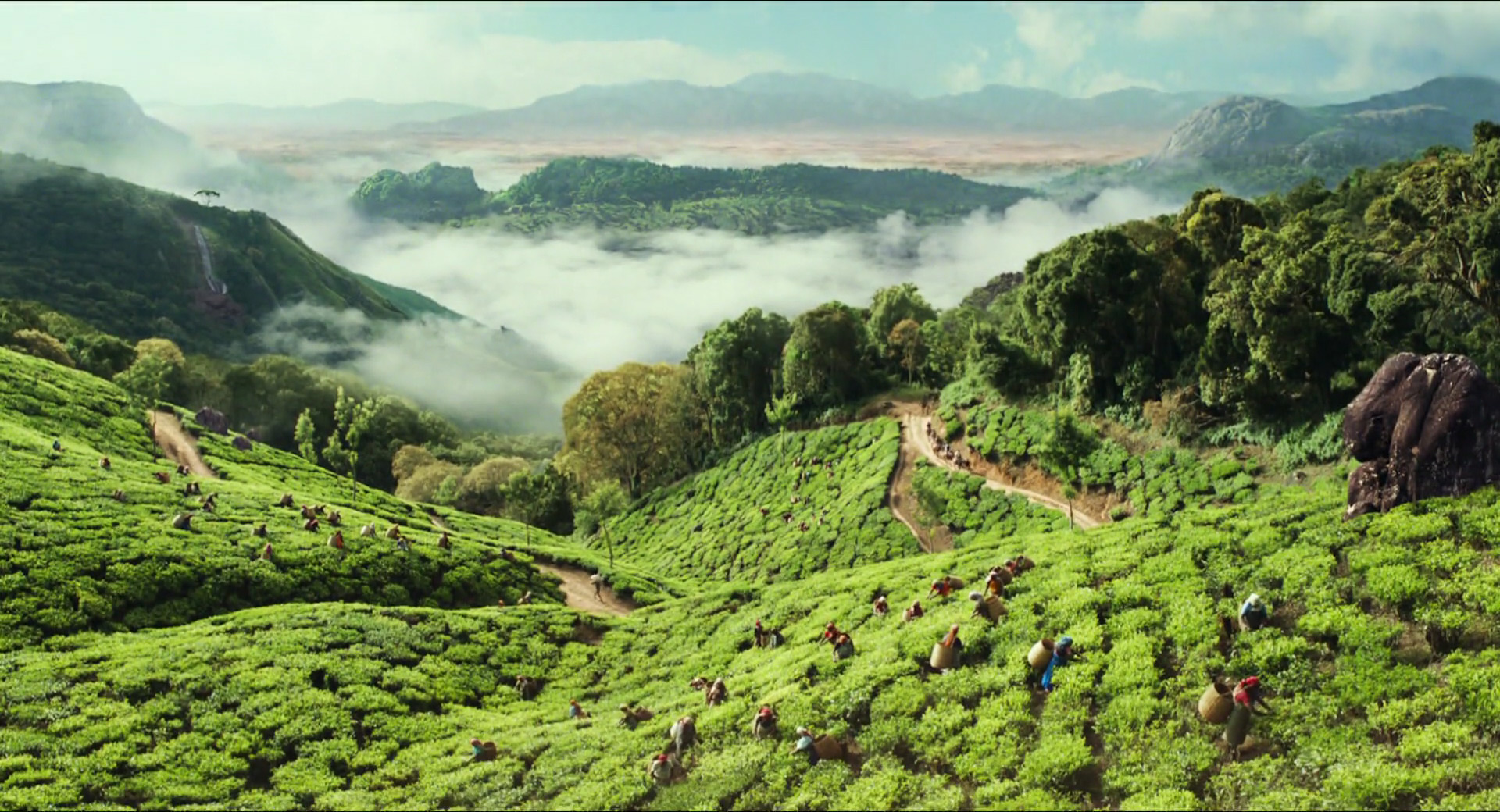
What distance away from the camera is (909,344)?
107875 millimetres

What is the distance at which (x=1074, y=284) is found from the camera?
66562mm

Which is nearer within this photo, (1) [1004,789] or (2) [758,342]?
(1) [1004,789]

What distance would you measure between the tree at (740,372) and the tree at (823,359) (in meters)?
5.25

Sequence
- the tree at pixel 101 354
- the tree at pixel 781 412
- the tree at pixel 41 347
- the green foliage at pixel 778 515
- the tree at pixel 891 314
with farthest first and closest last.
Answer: the tree at pixel 891 314 < the tree at pixel 101 354 < the tree at pixel 41 347 < the tree at pixel 781 412 < the green foliage at pixel 778 515

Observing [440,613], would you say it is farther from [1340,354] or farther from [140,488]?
[1340,354]

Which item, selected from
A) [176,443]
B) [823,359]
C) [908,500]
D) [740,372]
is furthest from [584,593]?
[740,372]

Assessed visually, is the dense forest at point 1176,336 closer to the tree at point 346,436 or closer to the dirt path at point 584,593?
the tree at point 346,436

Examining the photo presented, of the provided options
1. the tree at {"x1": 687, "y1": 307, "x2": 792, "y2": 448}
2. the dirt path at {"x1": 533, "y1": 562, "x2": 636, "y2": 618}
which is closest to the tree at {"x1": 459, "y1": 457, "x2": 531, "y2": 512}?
the tree at {"x1": 687, "y1": 307, "x2": 792, "y2": 448}

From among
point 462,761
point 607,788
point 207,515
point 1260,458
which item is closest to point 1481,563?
point 607,788

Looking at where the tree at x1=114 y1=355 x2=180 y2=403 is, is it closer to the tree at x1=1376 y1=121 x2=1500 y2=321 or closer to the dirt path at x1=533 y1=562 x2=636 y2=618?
the dirt path at x1=533 y1=562 x2=636 y2=618

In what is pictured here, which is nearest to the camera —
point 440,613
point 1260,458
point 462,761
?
point 462,761

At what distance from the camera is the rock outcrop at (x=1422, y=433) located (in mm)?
24141

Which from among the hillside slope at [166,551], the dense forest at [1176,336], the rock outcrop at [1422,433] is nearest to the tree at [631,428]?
the dense forest at [1176,336]

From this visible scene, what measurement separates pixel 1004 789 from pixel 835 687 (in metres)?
7.08
